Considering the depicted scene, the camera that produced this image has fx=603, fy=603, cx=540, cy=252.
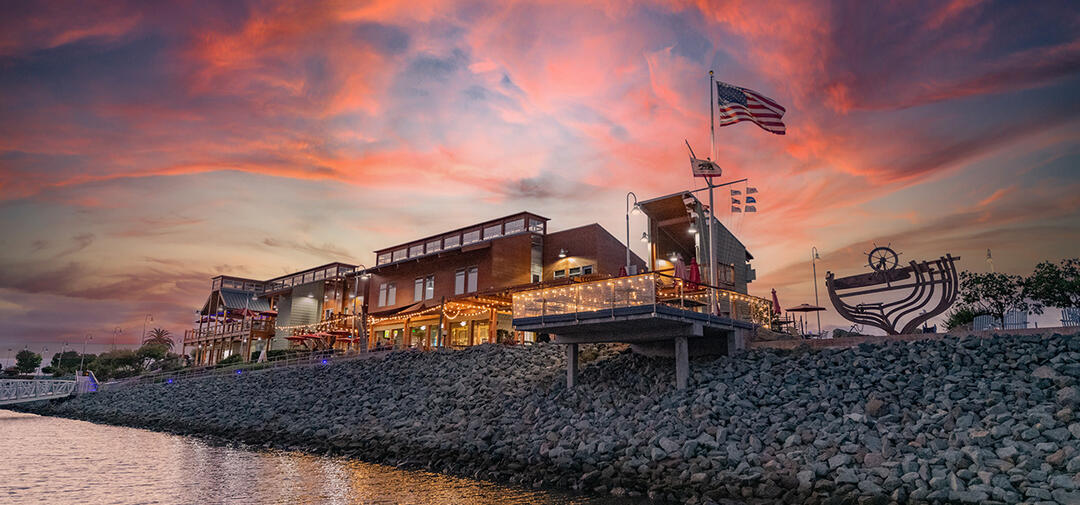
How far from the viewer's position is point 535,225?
43.1 metres

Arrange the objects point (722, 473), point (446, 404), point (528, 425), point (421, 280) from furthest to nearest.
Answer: point (421, 280) → point (446, 404) → point (528, 425) → point (722, 473)

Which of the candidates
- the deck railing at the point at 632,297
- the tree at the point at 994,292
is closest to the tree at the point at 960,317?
the tree at the point at 994,292

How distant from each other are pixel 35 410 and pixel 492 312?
50258 millimetres

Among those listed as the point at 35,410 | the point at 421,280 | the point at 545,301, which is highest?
the point at 421,280

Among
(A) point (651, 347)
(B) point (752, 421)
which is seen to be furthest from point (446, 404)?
(B) point (752, 421)

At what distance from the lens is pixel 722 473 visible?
14969 millimetres

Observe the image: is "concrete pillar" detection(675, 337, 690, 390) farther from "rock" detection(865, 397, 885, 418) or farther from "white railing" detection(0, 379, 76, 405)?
"white railing" detection(0, 379, 76, 405)

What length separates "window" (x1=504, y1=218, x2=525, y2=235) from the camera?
4255cm

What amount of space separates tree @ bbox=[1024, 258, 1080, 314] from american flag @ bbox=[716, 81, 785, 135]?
17655 mm

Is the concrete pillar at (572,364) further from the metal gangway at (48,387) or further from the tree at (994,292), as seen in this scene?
the metal gangway at (48,387)

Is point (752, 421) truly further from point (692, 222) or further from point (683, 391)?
point (692, 222)

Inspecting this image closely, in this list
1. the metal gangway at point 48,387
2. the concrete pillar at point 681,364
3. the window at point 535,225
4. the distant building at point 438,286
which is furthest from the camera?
the metal gangway at point 48,387

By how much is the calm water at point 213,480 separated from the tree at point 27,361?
349 feet

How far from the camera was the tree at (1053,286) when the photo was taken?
93.5 ft
